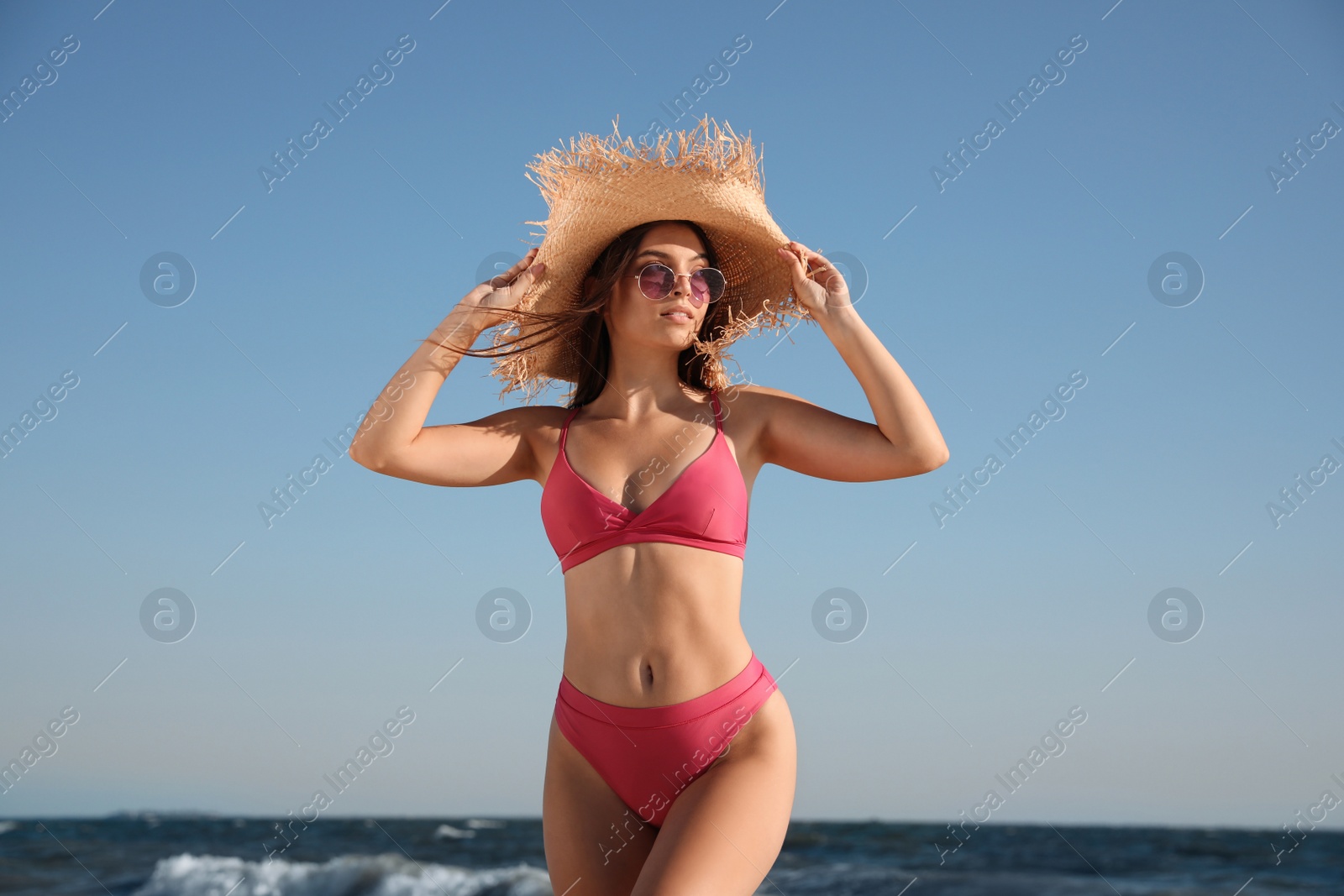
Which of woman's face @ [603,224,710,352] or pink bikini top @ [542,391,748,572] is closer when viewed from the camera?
pink bikini top @ [542,391,748,572]

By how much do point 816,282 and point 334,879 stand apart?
2163 centimetres

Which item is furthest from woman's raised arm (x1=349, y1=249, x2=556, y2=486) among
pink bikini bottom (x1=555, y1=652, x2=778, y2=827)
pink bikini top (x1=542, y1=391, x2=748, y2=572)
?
pink bikini bottom (x1=555, y1=652, x2=778, y2=827)

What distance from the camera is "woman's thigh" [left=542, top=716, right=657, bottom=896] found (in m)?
3.31

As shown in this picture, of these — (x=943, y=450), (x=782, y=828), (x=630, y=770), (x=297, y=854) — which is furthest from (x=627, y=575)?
(x=297, y=854)

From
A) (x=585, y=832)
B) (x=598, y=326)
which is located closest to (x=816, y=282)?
(x=598, y=326)

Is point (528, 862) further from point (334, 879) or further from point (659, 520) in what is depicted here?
point (659, 520)

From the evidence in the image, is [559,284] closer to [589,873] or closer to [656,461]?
[656,461]

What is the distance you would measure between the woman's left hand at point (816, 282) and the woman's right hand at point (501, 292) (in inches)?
35.6

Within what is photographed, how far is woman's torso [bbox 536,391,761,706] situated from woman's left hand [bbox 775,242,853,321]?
0.56 metres

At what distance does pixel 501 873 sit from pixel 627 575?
69.9 feet

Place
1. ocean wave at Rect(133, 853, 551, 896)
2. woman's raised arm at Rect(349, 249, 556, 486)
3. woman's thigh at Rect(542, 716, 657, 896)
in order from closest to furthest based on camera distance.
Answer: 1. woman's thigh at Rect(542, 716, 657, 896)
2. woman's raised arm at Rect(349, 249, 556, 486)
3. ocean wave at Rect(133, 853, 551, 896)

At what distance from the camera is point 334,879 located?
870 inches

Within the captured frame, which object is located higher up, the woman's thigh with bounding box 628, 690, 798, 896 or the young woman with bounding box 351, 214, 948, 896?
the young woman with bounding box 351, 214, 948, 896

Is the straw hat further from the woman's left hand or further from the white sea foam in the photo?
the white sea foam
